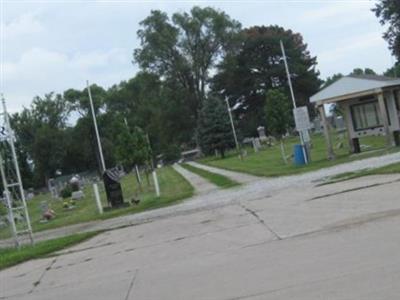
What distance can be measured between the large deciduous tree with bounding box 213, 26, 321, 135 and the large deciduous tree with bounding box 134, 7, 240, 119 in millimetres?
4333

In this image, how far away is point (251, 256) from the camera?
9.79 meters

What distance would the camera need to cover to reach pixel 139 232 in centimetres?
1603

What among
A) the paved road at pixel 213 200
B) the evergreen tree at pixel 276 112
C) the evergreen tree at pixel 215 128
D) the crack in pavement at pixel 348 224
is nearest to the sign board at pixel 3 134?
the paved road at pixel 213 200

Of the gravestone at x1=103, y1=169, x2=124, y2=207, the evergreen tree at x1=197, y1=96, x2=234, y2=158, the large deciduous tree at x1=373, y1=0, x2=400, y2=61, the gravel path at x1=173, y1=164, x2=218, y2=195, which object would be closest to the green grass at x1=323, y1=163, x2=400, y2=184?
the gravel path at x1=173, y1=164, x2=218, y2=195

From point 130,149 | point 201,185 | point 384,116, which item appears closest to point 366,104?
point 384,116

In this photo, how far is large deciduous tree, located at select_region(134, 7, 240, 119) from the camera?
8225cm

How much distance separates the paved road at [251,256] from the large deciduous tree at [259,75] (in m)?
72.1

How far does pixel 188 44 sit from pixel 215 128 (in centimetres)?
1706

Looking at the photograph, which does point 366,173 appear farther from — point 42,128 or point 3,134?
point 42,128

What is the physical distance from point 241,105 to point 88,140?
2968 centimetres

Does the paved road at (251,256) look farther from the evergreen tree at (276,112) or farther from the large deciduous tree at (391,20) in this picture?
the large deciduous tree at (391,20)

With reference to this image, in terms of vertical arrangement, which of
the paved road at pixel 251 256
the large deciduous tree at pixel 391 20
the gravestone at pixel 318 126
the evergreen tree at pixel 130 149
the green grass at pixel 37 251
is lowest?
the paved road at pixel 251 256

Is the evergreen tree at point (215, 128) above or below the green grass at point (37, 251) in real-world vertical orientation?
above

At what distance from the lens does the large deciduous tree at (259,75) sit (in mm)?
88312
